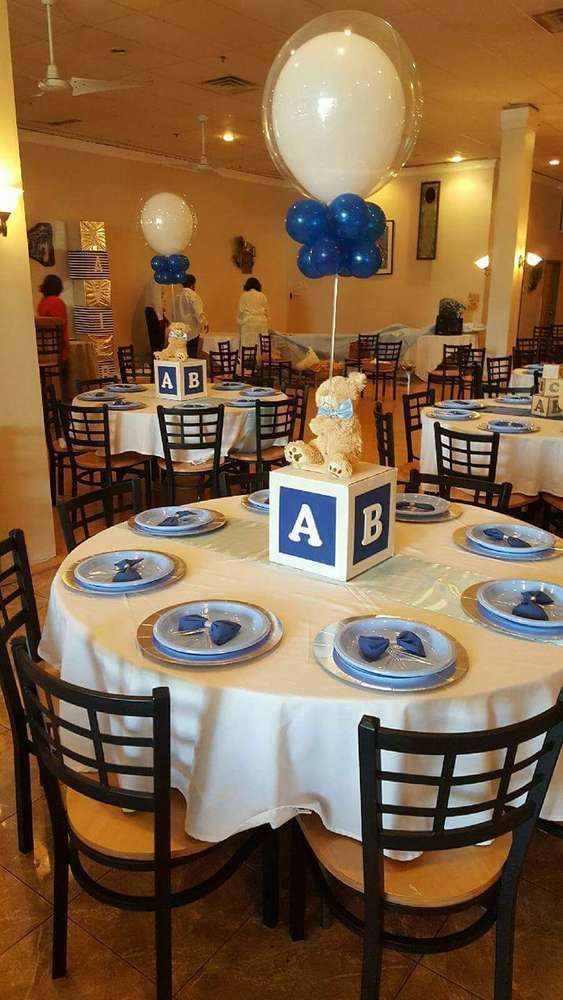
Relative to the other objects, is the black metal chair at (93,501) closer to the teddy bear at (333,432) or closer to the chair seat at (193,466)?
the teddy bear at (333,432)

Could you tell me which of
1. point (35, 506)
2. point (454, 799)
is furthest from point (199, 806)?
point (35, 506)

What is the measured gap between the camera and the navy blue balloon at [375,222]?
212 centimetres

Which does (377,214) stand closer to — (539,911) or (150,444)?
(539,911)

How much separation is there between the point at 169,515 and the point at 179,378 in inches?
112

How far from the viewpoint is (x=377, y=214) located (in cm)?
216

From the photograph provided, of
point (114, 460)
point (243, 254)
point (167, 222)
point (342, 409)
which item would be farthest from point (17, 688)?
point (243, 254)

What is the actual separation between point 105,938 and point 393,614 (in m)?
1.10

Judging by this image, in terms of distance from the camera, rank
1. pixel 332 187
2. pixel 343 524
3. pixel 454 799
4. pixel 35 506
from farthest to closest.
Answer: pixel 35 506 < pixel 332 187 < pixel 343 524 < pixel 454 799

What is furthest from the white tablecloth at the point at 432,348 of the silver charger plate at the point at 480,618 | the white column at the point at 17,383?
the silver charger plate at the point at 480,618

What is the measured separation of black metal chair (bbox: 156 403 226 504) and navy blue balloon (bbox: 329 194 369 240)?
2.27 metres

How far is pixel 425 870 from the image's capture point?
57.8 inches

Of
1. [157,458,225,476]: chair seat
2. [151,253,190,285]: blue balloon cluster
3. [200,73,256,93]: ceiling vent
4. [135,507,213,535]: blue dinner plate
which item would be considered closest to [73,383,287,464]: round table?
[157,458,225,476]: chair seat

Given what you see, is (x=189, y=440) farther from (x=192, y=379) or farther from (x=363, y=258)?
(x=363, y=258)

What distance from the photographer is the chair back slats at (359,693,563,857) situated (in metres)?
1.20
